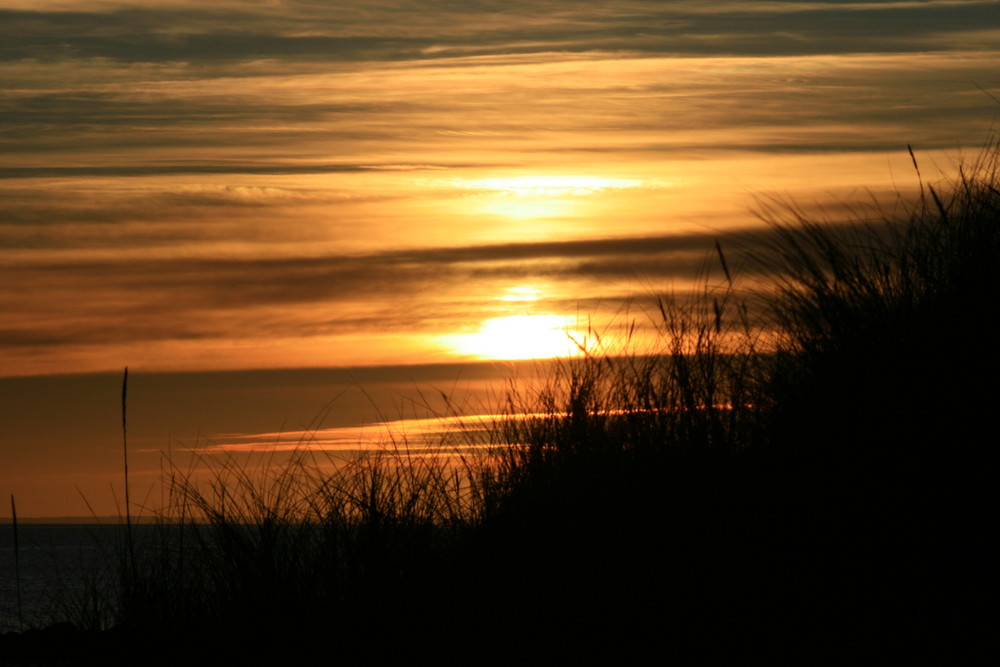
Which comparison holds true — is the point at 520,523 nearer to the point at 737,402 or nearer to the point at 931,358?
the point at 737,402

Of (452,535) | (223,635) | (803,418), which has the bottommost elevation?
(223,635)

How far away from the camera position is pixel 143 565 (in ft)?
21.1

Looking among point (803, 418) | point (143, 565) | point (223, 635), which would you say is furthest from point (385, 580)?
point (803, 418)

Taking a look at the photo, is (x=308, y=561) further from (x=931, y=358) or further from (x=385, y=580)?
(x=931, y=358)

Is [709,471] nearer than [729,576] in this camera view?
No

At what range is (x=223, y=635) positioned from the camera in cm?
593

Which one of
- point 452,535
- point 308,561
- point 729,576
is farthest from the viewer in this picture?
point 452,535

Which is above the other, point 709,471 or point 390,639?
point 709,471

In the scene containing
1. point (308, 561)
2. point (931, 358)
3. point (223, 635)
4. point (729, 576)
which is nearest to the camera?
point (729, 576)

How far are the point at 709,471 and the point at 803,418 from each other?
557 millimetres

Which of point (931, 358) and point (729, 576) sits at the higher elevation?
point (931, 358)

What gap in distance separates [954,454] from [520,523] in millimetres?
2444

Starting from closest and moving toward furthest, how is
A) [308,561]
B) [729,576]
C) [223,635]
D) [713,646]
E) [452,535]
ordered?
[713,646] < [729,576] < [223,635] < [308,561] < [452,535]

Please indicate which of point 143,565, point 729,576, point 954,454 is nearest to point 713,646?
point 729,576
